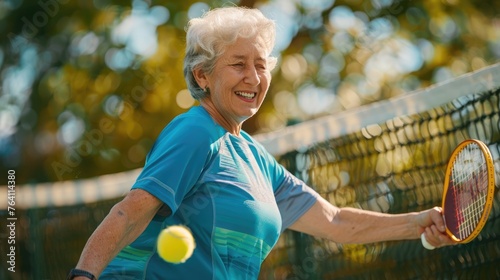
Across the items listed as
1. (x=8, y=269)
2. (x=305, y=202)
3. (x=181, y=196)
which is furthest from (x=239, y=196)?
(x=8, y=269)

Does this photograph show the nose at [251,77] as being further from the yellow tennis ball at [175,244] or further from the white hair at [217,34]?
the yellow tennis ball at [175,244]

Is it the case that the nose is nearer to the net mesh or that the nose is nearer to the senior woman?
the senior woman

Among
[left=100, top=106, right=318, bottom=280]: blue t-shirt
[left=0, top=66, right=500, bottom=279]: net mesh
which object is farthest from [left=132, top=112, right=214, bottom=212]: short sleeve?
[left=0, top=66, right=500, bottom=279]: net mesh

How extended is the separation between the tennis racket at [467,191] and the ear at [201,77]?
102cm

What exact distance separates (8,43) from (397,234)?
8.23 metres

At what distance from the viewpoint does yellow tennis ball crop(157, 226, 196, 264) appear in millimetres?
3001

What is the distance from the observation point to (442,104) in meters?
4.69

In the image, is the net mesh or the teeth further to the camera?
the net mesh

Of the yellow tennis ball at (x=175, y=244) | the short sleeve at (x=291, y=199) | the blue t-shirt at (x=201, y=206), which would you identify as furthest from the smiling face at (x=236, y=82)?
the yellow tennis ball at (x=175, y=244)

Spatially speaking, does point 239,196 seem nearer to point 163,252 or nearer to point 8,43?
point 163,252

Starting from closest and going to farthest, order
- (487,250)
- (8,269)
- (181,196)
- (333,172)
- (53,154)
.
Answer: (181,196) < (487,250) < (333,172) < (8,269) < (53,154)

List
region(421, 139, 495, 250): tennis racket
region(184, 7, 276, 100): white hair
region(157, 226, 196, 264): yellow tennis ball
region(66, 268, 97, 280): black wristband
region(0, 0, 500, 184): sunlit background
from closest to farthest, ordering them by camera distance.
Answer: region(66, 268, 97, 280): black wristband → region(157, 226, 196, 264): yellow tennis ball → region(184, 7, 276, 100): white hair → region(421, 139, 495, 250): tennis racket → region(0, 0, 500, 184): sunlit background

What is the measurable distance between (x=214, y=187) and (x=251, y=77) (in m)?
0.48

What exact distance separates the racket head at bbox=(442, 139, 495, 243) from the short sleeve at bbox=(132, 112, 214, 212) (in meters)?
1.06
